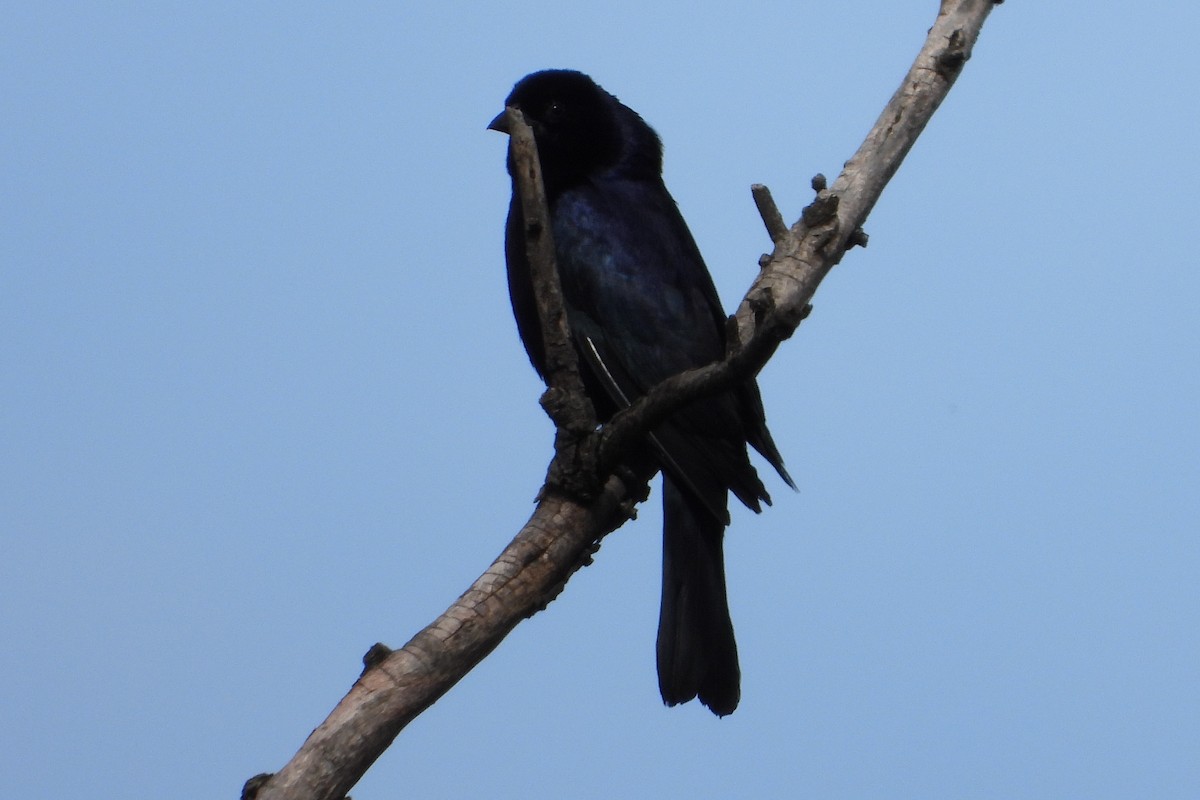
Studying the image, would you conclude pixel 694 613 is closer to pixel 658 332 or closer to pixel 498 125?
pixel 658 332

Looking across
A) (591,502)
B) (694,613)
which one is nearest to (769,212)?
(591,502)

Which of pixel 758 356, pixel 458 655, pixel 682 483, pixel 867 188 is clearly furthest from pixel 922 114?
pixel 458 655

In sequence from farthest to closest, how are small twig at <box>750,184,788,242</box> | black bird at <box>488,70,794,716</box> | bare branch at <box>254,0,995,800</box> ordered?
black bird at <box>488,70,794,716</box> → small twig at <box>750,184,788,242</box> → bare branch at <box>254,0,995,800</box>

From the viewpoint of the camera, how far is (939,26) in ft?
13.4

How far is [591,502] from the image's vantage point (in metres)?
3.38

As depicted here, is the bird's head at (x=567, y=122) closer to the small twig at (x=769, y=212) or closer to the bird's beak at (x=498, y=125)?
the bird's beak at (x=498, y=125)

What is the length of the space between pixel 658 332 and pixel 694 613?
74 cm

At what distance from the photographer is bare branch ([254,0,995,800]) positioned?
2820 millimetres

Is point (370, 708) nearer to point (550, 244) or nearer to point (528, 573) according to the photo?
point (528, 573)

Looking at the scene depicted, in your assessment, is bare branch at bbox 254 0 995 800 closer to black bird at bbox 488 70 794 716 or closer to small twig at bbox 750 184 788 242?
small twig at bbox 750 184 788 242

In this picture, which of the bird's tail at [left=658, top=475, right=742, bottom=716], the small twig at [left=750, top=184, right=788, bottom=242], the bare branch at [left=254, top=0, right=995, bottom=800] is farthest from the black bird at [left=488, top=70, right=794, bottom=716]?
the small twig at [left=750, top=184, right=788, bottom=242]

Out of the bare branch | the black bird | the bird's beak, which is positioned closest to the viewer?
the bare branch

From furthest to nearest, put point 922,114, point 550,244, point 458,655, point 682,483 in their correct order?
1. point 922,114
2. point 682,483
3. point 550,244
4. point 458,655

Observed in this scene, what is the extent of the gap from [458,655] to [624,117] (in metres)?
2.13
